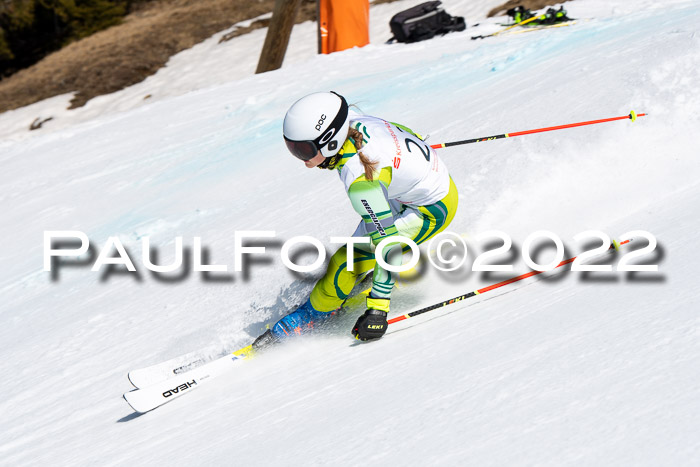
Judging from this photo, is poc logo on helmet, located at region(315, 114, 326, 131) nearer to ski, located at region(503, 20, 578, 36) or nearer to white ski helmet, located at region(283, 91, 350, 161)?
white ski helmet, located at region(283, 91, 350, 161)

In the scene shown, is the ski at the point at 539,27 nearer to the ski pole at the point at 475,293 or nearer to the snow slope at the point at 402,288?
the snow slope at the point at 402,288

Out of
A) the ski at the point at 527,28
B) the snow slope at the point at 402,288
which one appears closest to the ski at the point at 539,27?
the ski at the point at 527,28

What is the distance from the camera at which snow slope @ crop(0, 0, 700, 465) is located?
210cm

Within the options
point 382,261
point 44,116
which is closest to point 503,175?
point 382,261

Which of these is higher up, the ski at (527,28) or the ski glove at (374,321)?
the ski glove at (374,321)

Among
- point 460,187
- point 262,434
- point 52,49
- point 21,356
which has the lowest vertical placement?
point 52,49

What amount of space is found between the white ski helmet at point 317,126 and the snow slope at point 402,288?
0.97 metres

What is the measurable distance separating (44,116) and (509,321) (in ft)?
52.2

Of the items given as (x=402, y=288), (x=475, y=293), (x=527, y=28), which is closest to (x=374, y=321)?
(x=475, y=293)

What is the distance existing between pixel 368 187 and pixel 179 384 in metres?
1.41

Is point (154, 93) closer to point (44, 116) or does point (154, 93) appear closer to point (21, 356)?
point (44, 116)

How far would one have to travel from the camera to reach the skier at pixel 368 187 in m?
3.23

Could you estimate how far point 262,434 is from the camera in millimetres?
2594

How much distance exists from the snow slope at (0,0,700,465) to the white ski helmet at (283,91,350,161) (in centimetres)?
97
